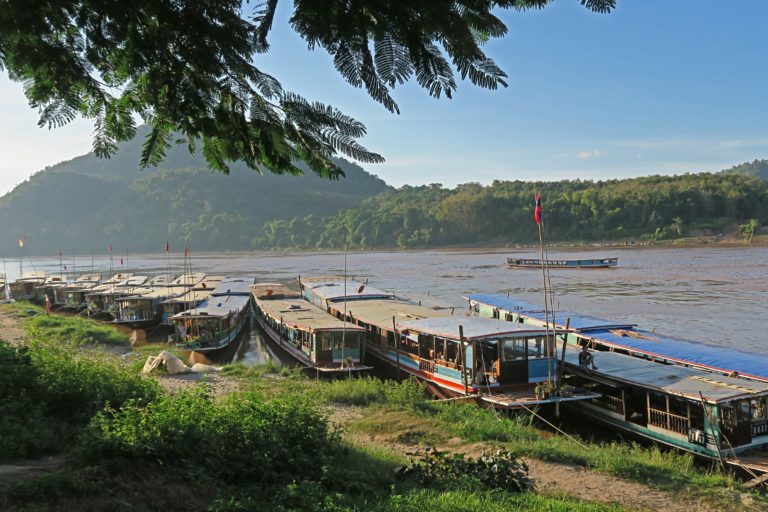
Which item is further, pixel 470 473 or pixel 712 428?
pixel 712 428

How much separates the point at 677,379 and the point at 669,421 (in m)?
1.07

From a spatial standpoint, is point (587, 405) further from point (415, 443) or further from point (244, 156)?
point (244, 156)

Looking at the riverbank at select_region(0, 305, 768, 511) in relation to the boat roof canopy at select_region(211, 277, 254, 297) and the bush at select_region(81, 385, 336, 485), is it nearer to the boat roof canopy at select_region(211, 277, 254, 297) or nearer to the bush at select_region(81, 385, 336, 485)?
the bush at select_region(81, 385, 336, 485)

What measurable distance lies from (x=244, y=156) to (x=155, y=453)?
158 inches

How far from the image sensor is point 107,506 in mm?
5215

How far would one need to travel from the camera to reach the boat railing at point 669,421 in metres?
12.3

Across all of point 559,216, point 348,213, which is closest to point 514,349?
point 559,216

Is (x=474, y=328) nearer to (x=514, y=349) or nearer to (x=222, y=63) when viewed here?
(x=514, y=349)

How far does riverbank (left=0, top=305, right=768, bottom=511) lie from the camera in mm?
5777

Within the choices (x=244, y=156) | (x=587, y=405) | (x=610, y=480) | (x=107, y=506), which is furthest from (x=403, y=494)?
(x=587, y=405)

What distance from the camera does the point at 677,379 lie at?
1316 cm

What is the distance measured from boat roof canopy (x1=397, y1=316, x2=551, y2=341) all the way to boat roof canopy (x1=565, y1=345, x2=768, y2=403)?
191 centimetres

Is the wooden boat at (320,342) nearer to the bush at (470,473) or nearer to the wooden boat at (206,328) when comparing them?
the wooden boat at (206,328)

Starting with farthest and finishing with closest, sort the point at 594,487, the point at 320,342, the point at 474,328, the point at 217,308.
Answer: the point at 217,308 → the point at 320,342 → the point at 474,328 → the point at 594,487
